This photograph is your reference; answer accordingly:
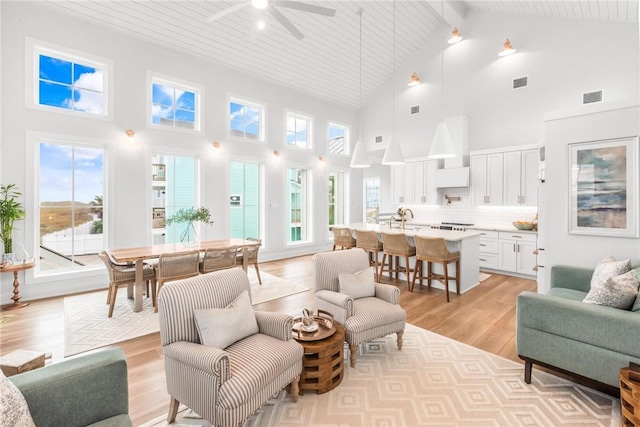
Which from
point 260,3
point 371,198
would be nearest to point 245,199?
point 260,3

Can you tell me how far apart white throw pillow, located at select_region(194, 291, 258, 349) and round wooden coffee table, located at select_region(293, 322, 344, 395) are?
0.40m

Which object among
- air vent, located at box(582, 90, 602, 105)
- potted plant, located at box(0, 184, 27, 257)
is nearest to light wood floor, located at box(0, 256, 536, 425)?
potted plant, located at box(0, 184, 27, 257)

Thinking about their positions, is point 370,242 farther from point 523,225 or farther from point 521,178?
point 521,178

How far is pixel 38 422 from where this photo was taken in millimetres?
1288

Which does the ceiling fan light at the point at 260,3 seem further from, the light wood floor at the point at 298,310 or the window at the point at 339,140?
the window at the point at 339,140

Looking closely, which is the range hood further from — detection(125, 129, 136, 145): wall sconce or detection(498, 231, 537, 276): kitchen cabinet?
detection(125, 129, 136, 145): wall sconce

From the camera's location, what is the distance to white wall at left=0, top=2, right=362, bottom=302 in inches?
166

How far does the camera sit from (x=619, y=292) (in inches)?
84.2

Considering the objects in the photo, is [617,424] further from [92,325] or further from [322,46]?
[322,46]

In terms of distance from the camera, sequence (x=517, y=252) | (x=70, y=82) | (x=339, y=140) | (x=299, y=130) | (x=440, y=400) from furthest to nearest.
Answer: (x=339, y=140) < (x=299, y=130) < (x=517, y=252) < (x=70, y=82) < (x=440, y=400)

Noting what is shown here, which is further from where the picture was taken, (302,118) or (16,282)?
(302,118)

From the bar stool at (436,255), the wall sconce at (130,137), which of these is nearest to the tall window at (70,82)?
the wall sconce at (130,137)

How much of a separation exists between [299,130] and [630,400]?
7.42 metres

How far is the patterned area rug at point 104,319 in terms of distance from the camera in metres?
3.13
